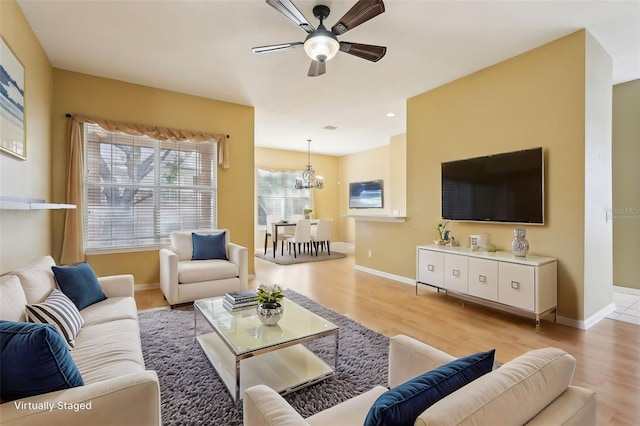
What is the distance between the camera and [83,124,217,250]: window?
3.96m

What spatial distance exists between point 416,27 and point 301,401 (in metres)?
3.09

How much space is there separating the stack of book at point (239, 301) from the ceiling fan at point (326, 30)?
2.06 metres

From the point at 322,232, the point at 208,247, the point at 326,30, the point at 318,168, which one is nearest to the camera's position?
the point at 326,30

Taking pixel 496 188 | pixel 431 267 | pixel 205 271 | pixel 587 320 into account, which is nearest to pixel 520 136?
pixel 496 188

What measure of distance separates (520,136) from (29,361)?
4086 mm

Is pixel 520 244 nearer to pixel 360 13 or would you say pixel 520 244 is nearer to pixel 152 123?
pixel 360 13

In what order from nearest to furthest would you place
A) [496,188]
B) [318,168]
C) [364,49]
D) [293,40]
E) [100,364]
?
[100,364], [364,49], [293,40], [496,188], [318,168]

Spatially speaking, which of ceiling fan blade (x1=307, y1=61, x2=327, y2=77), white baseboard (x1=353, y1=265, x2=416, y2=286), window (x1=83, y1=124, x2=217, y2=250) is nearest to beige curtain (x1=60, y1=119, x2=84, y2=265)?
window (x1=83, y1=124, x2=217, y2=250)

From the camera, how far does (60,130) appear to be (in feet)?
12.0

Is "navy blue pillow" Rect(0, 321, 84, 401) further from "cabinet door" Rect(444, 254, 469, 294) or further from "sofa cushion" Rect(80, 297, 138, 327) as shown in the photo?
"cabinet door" Rect(444, 254, 469, 294)

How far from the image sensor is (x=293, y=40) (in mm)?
3029

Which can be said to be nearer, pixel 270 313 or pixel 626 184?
pixel 270 313

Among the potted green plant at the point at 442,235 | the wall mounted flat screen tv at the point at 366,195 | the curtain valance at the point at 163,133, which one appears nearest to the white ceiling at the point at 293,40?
the curtain valance at the point at 163,133

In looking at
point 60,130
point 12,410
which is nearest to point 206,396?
point 12,410
